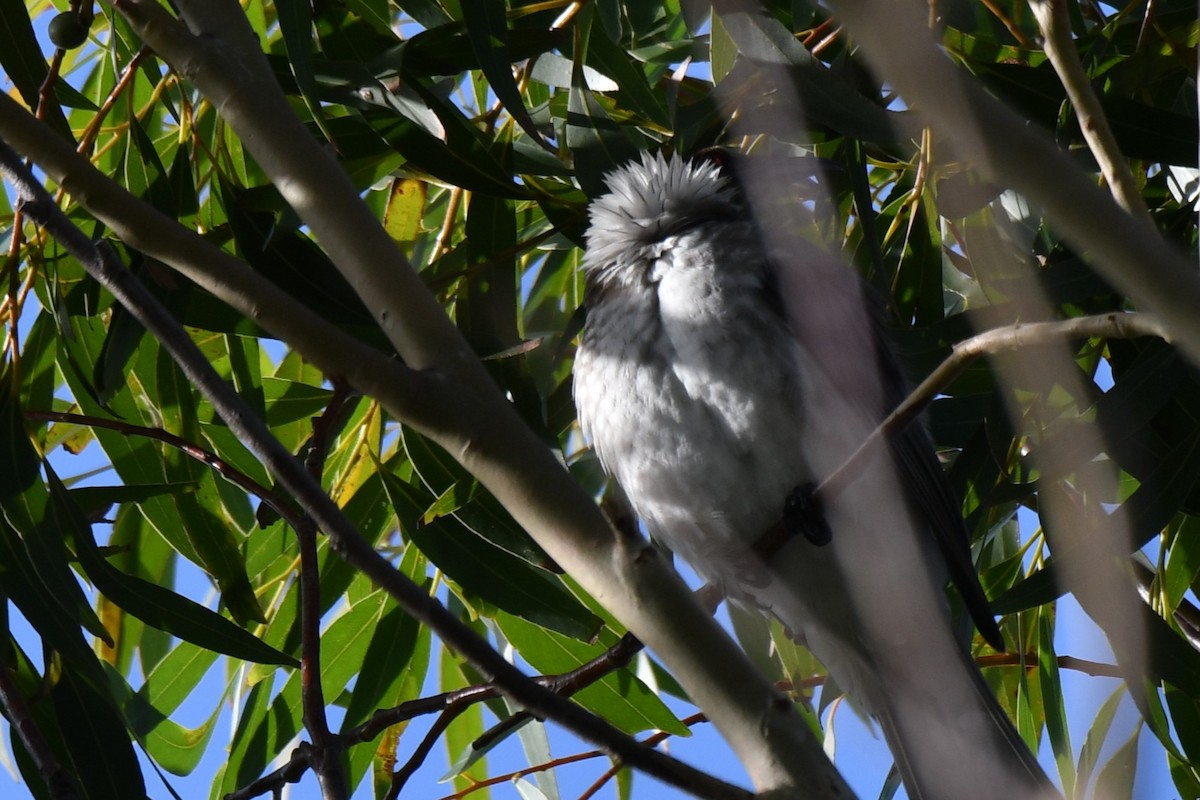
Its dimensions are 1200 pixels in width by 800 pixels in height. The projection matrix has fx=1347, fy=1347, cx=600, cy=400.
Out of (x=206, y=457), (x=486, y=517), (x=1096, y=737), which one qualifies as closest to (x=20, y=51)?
(x=206, y=457)

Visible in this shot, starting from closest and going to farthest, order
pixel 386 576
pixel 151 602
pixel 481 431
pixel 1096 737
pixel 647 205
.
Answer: pixel 386 576
pixel 481 431
pixel 151 602
pixel 1096 737
pixel 647 205

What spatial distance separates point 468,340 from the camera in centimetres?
214

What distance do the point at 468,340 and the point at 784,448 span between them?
53cm

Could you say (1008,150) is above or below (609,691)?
below

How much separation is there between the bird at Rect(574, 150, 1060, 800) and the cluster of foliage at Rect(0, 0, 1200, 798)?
93mm

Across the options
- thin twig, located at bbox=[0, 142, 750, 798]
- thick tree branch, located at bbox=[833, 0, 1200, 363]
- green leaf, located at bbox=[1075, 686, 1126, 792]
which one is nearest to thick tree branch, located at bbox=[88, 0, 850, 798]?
thin twig, located at bbox=[0, 142, 750, 798]

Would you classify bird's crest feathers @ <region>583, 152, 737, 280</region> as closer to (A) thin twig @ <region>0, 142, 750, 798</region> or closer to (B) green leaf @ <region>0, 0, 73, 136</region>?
(B) green leaf @ <region>0, 0, 73, 136</region>

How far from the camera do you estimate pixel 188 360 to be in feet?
3.76

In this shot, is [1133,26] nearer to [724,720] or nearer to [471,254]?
[471,254]

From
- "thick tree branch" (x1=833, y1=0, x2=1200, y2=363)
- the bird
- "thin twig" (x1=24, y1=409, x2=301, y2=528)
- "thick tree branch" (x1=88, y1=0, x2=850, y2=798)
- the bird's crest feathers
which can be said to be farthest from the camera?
the bird's crest feathers

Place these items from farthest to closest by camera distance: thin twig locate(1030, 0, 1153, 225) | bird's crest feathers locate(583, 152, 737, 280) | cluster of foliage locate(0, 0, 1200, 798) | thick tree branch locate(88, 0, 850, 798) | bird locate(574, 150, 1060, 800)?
bird's crest feathers locate(583, 152, 737, 280) < bird locate(574, 150, 1060, 800) < cluster of foliage locate(0, 0, 1200, 798) < thin twig locate(1030, 0, 1153, 225) < thick tree branch locate(88, 0, 850, 798)

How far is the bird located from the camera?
6.95ft

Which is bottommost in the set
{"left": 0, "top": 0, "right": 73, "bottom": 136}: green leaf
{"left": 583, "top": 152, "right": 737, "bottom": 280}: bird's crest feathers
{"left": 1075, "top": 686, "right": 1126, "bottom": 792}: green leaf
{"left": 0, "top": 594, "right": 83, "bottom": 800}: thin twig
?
{"left": 1075, "top": 686, "right": 1126, "bottom": 792}: green leaf

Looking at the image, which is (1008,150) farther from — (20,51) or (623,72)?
(20,51)
